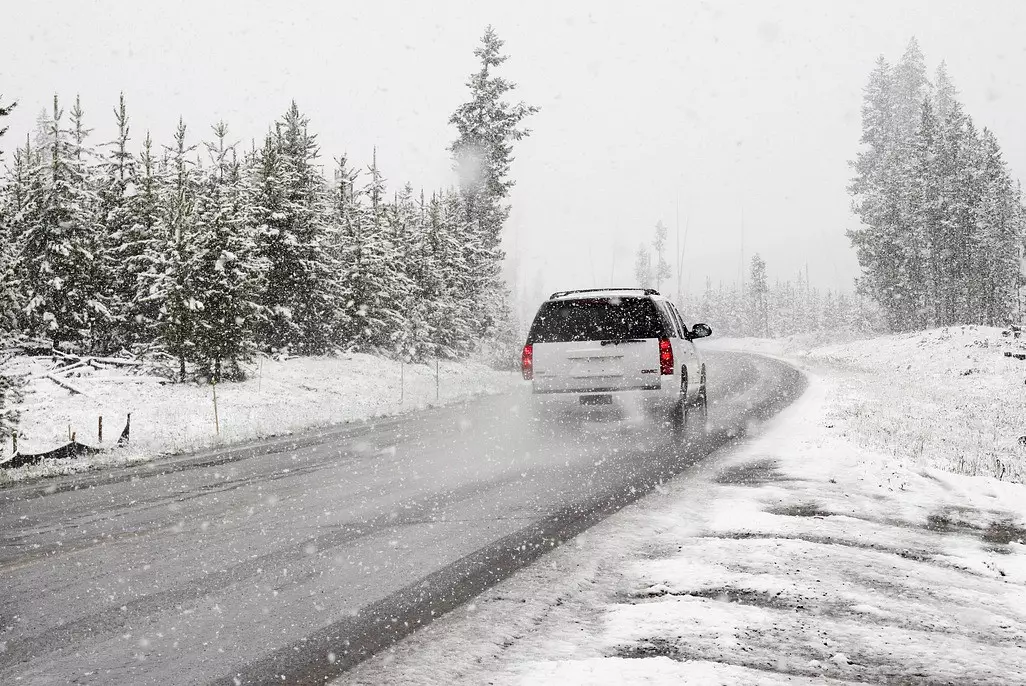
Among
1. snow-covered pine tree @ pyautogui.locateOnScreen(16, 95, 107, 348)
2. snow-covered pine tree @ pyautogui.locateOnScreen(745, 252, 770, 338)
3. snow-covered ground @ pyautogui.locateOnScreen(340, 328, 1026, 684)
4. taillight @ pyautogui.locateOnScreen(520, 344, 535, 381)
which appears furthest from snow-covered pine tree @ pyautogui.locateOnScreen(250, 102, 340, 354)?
snow-covered pine tree @ pyautogui.locateOnScreen(745, 252, 770, 338)

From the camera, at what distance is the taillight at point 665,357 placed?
11.6 meters

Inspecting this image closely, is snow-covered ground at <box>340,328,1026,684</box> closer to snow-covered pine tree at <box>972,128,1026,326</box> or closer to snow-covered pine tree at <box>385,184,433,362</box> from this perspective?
snow-covered pine tree at <box>385,184,433,362</box>

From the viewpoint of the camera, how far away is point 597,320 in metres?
11.9

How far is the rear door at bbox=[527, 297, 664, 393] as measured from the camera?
37.7 feet

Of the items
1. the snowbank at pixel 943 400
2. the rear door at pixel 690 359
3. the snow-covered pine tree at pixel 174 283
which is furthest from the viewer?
the snow-covered pine tree at pixel 174 283

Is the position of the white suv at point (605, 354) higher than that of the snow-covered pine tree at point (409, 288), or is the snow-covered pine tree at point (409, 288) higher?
the snow-covered pine tree at point (409, 288)

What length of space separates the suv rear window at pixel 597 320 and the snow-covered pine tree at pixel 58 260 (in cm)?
1877

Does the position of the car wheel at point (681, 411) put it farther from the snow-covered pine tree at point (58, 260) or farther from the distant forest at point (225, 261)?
the snow-covered pine tree at point (58, 260)

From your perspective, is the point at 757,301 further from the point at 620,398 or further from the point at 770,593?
the point at 770,593

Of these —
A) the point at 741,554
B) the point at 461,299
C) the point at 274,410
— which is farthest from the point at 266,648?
the point at 461,299

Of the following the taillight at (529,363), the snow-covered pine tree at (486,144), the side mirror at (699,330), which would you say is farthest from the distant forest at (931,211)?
the taillight at (529,363)

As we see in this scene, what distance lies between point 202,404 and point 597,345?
11884 mm

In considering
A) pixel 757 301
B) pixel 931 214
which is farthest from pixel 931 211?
pixel 757 301

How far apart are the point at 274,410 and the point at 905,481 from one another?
14.7 meters
